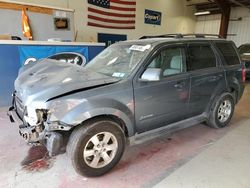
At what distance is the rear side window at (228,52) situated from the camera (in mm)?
3452

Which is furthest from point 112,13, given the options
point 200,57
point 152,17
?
point 200,57

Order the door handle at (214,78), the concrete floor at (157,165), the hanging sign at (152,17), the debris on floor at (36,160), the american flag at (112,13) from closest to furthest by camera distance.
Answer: the concrete floor at (157,165)
the debris on floor at (36,160)
the door handle at (214,78)
the american flag at (112,13)
the hanging sign at (152,17)

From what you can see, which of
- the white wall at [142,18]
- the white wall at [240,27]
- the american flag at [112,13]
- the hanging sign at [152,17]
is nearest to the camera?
the white wall at [142,18]

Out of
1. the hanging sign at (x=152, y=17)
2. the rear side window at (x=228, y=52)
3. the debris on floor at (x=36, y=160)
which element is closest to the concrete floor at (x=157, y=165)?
the debris on floor at (x=36, y=160)

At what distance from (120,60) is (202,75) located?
4.03 ft

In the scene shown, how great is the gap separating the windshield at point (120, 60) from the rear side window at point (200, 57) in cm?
71

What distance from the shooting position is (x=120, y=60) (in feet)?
9.17

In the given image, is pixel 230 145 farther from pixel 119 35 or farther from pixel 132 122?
pixel 119 35

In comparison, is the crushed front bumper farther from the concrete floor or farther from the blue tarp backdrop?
the blue tarp backdrop

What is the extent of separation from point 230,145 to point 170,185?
4.48 feet

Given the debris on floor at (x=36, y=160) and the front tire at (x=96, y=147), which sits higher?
the front tire at (x=96, y=147)

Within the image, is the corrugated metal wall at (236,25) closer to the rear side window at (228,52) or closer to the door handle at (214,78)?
the rear side window at (228,52)

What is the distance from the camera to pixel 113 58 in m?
2.93

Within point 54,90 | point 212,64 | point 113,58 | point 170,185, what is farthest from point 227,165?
point 54,90
